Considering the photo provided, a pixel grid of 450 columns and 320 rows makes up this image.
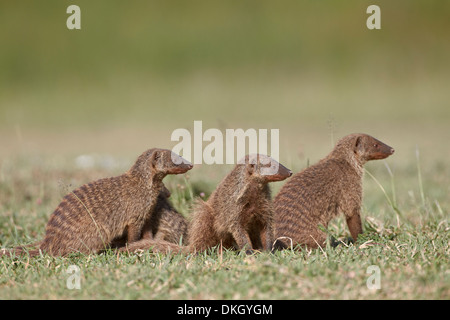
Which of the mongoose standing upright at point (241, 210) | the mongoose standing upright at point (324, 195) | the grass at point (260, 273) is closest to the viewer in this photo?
the grass at point (260, 273)

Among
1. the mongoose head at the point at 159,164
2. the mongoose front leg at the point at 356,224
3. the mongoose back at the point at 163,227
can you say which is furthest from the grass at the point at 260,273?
the mongoose head at the point at 159,164

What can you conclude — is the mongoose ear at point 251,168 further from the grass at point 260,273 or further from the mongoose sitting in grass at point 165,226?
the mongoose sitting in grass at point 165,226

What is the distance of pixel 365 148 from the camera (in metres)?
4.24

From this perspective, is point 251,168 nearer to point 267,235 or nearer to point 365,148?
point 267,235

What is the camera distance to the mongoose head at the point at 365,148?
422 cm

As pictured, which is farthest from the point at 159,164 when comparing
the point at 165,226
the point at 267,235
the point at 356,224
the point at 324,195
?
the point at 356,224

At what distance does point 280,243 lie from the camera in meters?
3.90

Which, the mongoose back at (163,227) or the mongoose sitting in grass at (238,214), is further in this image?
the mongoose back at (163,227)

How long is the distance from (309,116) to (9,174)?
32.6 ft

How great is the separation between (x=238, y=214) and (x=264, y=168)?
317mm

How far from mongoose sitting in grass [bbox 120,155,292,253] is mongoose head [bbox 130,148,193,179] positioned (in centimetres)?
32

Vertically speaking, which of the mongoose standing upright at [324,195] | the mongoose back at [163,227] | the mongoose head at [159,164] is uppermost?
the mongoose head at [159,164]

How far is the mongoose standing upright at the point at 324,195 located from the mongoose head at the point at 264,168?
0.33 m
